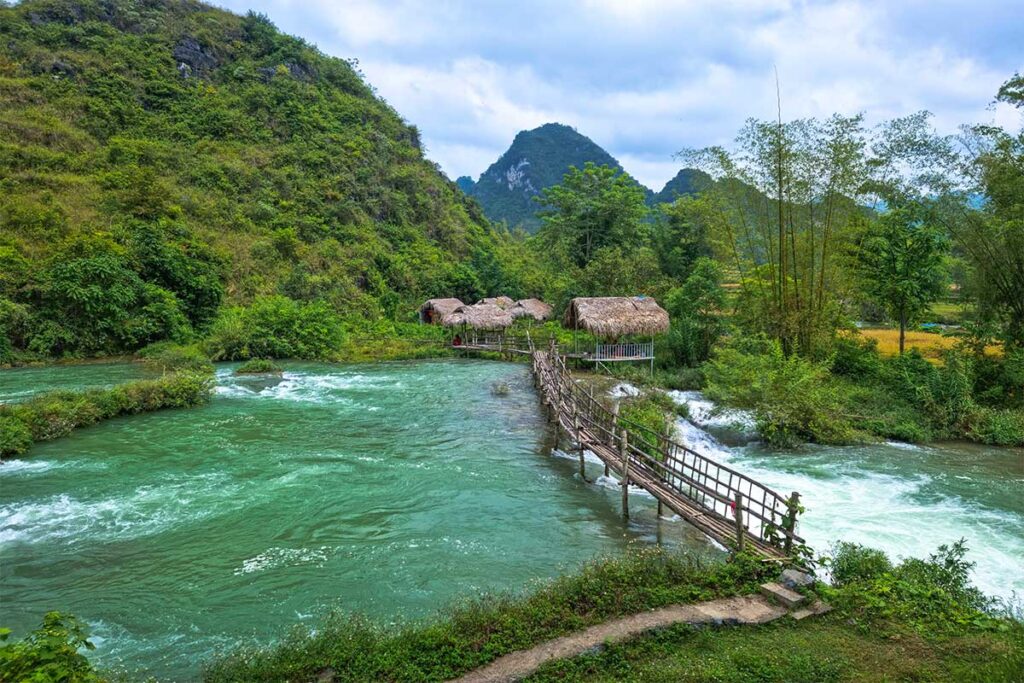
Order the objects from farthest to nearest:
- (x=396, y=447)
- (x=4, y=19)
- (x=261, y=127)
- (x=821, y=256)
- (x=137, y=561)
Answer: (x=261, y=127), (x=4, y=19), (x=821, y=256), (x=396, y=447), (x=137, y=561)

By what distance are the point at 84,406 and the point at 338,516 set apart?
928 centimetres


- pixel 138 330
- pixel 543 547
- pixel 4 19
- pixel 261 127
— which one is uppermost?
pixel 4 19

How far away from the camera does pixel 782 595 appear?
19.1ft

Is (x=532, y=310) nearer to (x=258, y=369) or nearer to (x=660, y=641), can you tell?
(x=258, y=369)

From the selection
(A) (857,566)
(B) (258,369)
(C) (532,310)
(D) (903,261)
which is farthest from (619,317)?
(A) (857,566)

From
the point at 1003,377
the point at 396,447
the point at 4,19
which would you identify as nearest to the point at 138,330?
the point at 396,447

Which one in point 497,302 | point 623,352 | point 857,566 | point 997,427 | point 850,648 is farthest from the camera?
point 497,302

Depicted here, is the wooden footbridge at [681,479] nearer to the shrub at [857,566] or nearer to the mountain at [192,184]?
the shrub at [857,566]

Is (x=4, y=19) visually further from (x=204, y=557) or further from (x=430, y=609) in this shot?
(x=430, y=609)

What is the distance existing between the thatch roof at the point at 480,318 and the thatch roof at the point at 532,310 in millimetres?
2661

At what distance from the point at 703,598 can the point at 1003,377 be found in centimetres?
1417

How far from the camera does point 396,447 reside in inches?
508

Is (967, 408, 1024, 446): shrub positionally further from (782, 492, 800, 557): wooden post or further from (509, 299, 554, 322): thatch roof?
(509, 299, 554, 322): thatch roof

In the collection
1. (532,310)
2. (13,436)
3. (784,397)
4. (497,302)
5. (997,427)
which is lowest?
(997,427)
